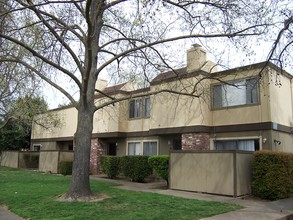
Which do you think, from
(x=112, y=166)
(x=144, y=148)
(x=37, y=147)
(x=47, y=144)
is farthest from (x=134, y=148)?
(x=37, y=147)

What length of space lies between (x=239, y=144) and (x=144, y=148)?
7141mm

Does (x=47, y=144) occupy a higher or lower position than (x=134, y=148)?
higher

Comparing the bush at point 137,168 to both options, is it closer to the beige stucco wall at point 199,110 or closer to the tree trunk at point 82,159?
the beige stucco wall at point 199,110

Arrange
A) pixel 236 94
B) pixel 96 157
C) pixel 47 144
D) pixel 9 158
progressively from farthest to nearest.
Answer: pixel 47 144 < pixel 9 158 < pixel 96 157 < pixel 236 94

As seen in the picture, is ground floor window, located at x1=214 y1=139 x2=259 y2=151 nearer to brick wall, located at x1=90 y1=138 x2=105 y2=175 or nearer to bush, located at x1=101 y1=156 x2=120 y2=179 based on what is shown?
bush, located at x1=101 y1=156 x2=120 y2=179

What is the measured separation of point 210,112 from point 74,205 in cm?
1074

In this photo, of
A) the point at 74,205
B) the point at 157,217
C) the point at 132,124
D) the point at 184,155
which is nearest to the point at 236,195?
the point at 184,155

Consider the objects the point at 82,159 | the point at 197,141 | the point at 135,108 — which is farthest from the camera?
the point at 135,108

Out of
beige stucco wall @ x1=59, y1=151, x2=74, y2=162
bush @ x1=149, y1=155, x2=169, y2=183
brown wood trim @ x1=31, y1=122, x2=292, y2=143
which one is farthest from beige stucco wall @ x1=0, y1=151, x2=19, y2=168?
bush @ x1=149, y1=155, x2=169, y2=183

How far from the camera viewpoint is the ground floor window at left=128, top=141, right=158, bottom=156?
21.8 m

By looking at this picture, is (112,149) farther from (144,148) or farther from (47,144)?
Answer: (47,144)

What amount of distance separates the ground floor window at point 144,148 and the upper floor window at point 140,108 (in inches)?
74.3

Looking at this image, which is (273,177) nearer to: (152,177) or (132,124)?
(152,177)

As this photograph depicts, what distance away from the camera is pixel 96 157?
24.8 meters
